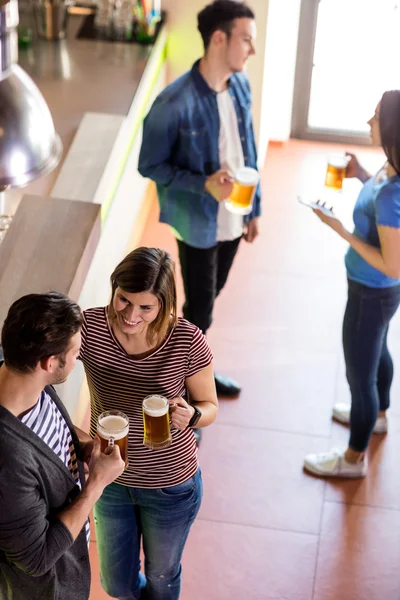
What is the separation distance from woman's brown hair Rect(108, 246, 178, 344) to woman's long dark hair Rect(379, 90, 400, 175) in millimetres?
990

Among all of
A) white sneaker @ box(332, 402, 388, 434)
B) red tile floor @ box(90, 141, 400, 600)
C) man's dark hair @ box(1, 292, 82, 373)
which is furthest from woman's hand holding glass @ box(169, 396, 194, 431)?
white sneaker @ box(332, 402, 388, 434)

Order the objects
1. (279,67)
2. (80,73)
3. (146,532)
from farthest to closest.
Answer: (279,67) < (80,73) < (146,532)

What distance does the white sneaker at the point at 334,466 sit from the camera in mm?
3791

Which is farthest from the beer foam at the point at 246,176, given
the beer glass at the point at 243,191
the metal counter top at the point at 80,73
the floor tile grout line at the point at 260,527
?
the floor tile grout line at the point at 260,527

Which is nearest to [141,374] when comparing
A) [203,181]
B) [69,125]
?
[203,181]

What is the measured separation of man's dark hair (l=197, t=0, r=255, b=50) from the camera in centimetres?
346

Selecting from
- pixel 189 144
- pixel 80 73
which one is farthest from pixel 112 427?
pixel 80 73

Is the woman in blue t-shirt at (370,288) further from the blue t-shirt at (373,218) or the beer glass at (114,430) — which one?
the beer glass at (114,430)

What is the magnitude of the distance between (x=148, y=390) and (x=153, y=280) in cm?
31

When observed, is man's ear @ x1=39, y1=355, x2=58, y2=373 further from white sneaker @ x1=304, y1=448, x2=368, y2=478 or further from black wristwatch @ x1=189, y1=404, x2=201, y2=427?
white sneaker @ x1=304, y1=448, x2=368, y2=478

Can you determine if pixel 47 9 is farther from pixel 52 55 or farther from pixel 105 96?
pixel 105 96

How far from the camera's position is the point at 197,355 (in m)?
2.46

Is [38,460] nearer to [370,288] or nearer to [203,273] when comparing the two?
[370,288]

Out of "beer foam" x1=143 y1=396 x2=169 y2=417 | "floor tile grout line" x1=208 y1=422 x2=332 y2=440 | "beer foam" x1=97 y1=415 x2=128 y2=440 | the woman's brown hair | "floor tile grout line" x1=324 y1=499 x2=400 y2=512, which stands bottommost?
"floor tile grout line" x1=324 y1=499 x2=400 y2=512
